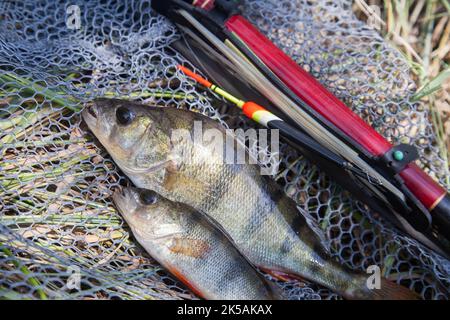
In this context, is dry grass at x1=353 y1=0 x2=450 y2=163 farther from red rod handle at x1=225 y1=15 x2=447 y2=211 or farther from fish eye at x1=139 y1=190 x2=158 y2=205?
fish eye at x1=139 y1=190 x2=158 y2=205

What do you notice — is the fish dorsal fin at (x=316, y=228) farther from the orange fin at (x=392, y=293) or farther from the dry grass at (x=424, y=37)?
the dry grass at (x=424, y=37)

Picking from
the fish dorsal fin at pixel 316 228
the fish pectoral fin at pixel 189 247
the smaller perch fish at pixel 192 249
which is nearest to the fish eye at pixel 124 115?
the smaller perch fish at pixel 192 249

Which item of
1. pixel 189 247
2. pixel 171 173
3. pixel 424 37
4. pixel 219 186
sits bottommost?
pixel 189 247

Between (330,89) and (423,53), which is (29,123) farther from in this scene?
(423,53)

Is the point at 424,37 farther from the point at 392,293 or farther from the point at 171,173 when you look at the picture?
the point at 171,173

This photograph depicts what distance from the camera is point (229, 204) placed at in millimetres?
2430

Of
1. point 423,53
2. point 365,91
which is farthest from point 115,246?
point 423,53

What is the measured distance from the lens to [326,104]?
2568mm

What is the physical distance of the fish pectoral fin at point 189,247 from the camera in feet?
7.48

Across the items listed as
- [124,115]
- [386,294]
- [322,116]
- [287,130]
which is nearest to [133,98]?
[124,115]

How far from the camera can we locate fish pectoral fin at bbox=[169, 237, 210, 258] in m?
2.28

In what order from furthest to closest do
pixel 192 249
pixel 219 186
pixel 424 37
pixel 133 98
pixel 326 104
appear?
pixel 424 37 → pixel 133 98 → pixel 326 104 → pixel 219 186 → pixel 192 249

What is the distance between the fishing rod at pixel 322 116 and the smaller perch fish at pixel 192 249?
783 millimetres

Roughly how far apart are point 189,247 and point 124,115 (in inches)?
31.1
